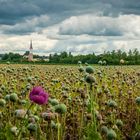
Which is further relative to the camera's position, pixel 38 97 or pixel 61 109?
pixel 61 109

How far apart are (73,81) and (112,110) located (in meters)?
3.09

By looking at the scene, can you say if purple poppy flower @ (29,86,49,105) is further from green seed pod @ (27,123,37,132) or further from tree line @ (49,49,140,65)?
tree line @ (49,49,140,65)

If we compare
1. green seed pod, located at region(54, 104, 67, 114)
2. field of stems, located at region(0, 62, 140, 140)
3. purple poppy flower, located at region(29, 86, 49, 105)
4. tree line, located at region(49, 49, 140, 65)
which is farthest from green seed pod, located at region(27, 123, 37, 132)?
tree line, located at region(49, 49, 140, 65)

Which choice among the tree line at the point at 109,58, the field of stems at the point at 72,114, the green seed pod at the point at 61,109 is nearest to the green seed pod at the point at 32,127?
Result: the field of stems at the point at 72,114

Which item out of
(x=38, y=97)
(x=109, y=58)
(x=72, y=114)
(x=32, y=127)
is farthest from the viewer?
(x=109, y=58)

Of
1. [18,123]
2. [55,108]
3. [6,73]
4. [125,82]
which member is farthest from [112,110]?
[6,73]

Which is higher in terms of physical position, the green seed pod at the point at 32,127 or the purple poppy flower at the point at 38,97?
the purple poppy flower at the point at 38,97

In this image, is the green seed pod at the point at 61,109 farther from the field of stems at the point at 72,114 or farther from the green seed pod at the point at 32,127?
the green seed pod at the point at 32,127

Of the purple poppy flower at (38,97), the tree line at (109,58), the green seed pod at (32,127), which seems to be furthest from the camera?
the tree line at (109,58)

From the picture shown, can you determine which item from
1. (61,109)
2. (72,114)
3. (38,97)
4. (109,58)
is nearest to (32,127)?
(61,109)

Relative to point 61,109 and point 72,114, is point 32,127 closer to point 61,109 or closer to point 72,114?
point 61,109

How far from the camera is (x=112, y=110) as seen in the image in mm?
5754

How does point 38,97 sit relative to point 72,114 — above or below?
above

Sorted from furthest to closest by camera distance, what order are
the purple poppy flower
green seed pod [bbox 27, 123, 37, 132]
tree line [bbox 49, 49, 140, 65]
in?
tree line [bbox 49, 49, 140, 65] → green seed pod [bbox 27, 123, 37, 132] → the purple poppy flower
